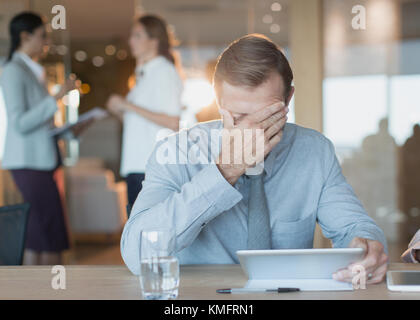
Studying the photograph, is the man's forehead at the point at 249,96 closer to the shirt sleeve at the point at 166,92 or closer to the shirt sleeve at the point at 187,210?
the shirt sleeve at the point at 187,210

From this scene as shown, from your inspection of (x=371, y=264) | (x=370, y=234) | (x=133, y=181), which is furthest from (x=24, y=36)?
(x=371, y=264)

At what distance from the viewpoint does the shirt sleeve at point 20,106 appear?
10.3ft

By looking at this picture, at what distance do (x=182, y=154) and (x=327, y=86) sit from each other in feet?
10.4

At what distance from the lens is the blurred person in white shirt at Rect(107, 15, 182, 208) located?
3021 millimetres

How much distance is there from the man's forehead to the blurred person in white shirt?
1.41 m

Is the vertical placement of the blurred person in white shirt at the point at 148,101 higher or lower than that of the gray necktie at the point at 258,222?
higher

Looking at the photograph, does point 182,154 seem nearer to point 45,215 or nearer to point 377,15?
point 45,215

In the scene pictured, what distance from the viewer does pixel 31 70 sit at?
127 inches

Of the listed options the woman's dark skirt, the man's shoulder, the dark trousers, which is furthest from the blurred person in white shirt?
the man's shoulder

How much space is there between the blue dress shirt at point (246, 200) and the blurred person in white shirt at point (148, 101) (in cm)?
136

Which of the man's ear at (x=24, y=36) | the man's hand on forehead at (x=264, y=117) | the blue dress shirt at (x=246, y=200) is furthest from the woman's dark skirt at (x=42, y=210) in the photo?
the man's hand on forehead at (x=264, y=117)

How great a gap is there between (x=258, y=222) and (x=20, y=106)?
6.93 feet

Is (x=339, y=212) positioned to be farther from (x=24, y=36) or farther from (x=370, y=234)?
(x=24, y=36)

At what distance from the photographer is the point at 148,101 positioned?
3.10 meters
